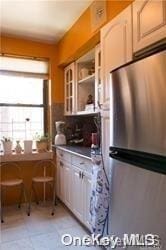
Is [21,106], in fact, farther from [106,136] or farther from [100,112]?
[106,136]

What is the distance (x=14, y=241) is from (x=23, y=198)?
1.11 metres

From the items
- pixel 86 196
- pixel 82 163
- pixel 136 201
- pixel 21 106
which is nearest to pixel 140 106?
pixel 136 201

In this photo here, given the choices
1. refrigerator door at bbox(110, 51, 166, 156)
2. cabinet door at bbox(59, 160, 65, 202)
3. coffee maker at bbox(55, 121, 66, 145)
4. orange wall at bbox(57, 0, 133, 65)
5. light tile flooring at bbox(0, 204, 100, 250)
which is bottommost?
light tile flooring at bbox(0, 204, 100, 250)

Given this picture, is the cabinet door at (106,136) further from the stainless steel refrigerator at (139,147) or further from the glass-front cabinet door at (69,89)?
the glass-front cabinet door at (69,89)

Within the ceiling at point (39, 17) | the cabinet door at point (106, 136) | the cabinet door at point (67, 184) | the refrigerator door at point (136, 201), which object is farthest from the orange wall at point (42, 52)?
the refrigerator door at point (136, 201)

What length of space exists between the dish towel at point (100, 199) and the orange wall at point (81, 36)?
51.2 inches

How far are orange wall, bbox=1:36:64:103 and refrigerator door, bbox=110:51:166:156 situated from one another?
2.17 meters

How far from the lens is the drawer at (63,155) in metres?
2.94

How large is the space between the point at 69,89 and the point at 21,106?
0.81m

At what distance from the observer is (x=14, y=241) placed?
7.54ft

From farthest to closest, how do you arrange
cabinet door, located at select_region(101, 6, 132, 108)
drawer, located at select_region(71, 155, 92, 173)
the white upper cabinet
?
1. drawer, located at select_region(71, 155, 92, 173)
2. cabinet door, located at select_region(101, 6, 132, 108)
3. the white upper cabinet

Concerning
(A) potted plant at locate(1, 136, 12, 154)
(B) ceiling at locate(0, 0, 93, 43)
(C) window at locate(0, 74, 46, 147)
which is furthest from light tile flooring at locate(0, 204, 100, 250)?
(B) ceiling at locate(0, 0, 93, 43)

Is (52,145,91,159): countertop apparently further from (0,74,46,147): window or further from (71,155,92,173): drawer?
(0,74,46,147): window

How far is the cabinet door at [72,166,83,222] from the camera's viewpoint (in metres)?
2.55
